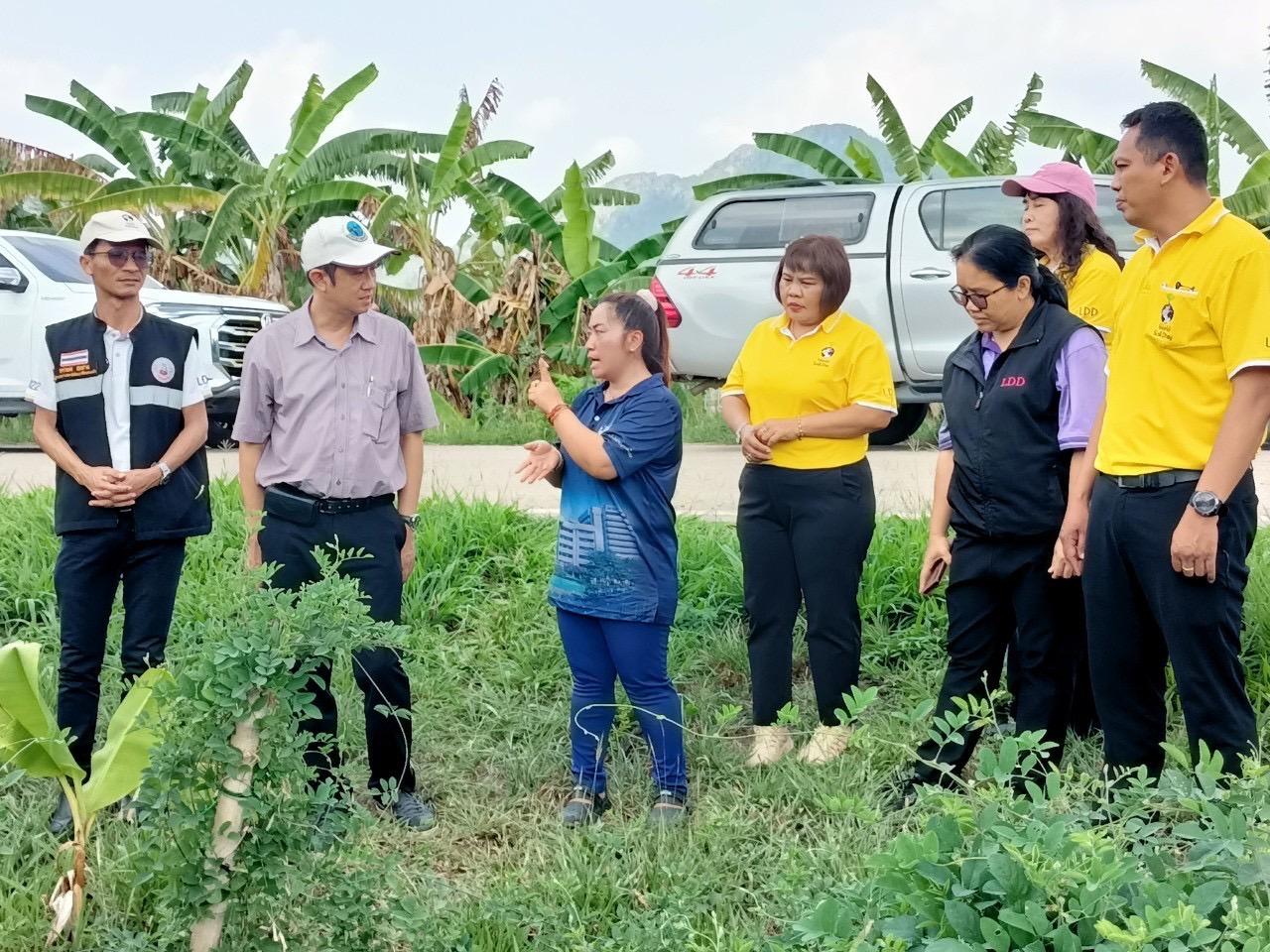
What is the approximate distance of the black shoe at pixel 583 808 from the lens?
4246 millimetres

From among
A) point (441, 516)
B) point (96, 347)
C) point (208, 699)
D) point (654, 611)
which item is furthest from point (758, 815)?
point (441, 516)

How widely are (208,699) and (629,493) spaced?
1577mm

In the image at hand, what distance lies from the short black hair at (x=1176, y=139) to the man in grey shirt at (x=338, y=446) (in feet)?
7.24

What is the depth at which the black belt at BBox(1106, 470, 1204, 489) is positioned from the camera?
3.34 m

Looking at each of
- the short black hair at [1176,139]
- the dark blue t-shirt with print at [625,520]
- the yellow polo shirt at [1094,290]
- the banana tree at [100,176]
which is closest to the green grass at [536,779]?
the dark blue t-shirt with print at [625,520]

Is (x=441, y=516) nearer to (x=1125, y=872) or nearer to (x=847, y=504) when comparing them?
(x=847, y=504)

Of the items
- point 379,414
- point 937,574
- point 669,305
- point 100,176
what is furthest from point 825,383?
point 100,176

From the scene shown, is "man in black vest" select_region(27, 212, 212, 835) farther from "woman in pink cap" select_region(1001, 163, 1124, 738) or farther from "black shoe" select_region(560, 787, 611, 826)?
"woman in pink cap" select_region(1001, 163, 1124, 738)

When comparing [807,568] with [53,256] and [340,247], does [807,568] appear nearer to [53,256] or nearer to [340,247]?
[340,247]

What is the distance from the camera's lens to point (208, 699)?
2988 millimetres

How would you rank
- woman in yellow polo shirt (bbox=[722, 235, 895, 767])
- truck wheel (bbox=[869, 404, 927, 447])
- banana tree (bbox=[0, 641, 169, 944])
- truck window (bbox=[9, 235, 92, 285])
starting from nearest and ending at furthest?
banana tree (bbox=[0, 641, 169, 944]) → woman in yellow polo shirt (bbox=[722, 235, 895, 767]) → truck wheel (bbox=[869, 404, 927, 447]) → truck window (bbox=[9, 235, 92, 285])

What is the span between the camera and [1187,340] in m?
3.33

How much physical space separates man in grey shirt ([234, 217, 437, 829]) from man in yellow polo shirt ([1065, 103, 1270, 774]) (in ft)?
6.87

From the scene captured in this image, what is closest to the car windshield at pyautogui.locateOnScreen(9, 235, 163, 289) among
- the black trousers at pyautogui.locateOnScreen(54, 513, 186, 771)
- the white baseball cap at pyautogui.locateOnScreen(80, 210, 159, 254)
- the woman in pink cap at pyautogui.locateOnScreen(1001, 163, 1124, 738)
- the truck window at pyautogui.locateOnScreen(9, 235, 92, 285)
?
the truck window at pyautogui.locateOnScreen(9, 235, 92, 285)
